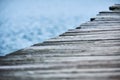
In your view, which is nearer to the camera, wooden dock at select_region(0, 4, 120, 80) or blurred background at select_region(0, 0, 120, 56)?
wooden dock at select_region(0, 4, 120, 80)

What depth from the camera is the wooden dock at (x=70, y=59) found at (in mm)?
1583

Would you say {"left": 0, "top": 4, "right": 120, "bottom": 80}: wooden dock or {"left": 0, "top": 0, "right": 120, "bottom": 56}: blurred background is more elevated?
{"left": 0, "top": 0, "right": 120, "bottom": 56}: blurred background

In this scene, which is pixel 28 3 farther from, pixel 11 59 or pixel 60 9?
pixel 11 59

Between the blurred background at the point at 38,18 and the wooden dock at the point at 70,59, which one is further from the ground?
the blurred background at the point at 38,18

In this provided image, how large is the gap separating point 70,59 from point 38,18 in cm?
1425

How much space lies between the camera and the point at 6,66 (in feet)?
6.11

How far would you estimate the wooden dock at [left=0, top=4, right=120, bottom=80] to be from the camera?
1.58 metres

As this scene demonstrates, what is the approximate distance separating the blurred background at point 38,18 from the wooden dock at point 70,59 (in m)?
10.3

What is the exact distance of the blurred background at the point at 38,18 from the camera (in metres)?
14.2

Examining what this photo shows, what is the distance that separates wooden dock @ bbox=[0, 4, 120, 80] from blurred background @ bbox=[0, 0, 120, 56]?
10303mm

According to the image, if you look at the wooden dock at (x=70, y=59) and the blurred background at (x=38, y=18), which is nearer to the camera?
the wooden dock at (x=70, y=59)

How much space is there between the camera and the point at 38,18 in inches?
631

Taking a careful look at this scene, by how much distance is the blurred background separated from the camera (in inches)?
557

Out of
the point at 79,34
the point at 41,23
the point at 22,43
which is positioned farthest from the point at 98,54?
the point at 41,23
